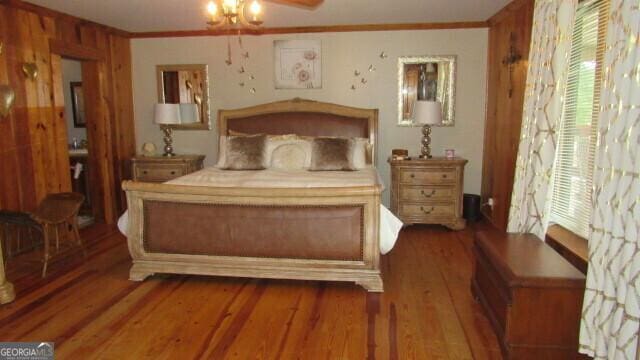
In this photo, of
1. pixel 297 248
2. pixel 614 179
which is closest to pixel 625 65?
pixel 614 179

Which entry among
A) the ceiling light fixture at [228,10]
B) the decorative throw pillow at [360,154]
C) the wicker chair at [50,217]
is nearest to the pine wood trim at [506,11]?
the decorative throw pillow at [360,154]

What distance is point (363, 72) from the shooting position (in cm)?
517

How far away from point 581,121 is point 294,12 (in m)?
2.83

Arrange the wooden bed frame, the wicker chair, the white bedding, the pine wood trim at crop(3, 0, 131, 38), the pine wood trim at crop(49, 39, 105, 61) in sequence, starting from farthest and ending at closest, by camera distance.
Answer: the pine wood trim at crop(49, 39, 105, 61) < the pine wood trim at crop(3, 0, 131, 38) < the wicker chair < the white bedding < the wooden bed frame

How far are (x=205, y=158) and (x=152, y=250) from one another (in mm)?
2420

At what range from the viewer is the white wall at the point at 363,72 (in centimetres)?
505

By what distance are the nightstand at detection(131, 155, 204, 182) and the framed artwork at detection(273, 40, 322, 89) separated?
1470mm

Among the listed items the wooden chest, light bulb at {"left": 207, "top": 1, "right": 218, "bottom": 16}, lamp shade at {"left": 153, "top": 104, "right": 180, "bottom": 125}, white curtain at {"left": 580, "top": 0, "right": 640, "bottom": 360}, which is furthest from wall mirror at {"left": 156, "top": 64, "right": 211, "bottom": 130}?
A: white curtain at {"left": 580, "top": 0, "right": 640, "bottom": 360}

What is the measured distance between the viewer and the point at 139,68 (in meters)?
5.56

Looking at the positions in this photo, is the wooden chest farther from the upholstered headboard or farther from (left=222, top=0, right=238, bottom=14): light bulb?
the upholstered headboard

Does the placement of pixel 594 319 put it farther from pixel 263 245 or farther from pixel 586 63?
pixel 263 245

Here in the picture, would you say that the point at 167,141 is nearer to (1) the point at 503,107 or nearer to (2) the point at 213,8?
(2) the point at 213,8

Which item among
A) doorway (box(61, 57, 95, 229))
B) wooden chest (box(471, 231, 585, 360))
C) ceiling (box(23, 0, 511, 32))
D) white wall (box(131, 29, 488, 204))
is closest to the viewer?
wooden chest (box(471, 231, 585, 360))

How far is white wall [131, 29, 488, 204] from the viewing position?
5047 mm
